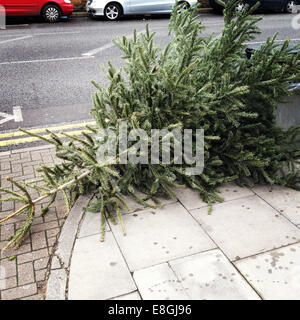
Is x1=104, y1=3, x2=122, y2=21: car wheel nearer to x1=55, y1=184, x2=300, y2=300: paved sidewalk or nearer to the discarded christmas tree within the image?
the discarded christmas tree

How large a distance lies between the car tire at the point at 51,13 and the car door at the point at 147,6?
3.01 metres

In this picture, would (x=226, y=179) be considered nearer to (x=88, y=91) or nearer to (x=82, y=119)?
(x=82, y=119)

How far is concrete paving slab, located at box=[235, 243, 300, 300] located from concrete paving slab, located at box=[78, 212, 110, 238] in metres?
1.42

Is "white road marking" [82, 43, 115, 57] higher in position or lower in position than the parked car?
lower

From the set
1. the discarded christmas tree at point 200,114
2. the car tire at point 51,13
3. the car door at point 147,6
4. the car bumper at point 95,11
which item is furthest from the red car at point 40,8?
the discarded christmas tree at point 200,114

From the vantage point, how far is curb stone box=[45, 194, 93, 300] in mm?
2967

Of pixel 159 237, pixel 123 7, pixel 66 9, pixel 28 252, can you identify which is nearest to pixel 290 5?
pixel 123 7

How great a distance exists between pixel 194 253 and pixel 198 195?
98 centimetres

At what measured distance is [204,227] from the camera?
365cm

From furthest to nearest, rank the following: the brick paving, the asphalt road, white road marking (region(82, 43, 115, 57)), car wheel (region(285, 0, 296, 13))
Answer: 1. car wheel (region(285, 0, 296, 13))
2. white road marking (region(82, 43, 115, 57))
3. the asphalt road
4. the brick paving

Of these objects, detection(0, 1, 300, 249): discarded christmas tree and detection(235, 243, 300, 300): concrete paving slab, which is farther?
detection(0, 1, 300, 249): discarded christmas tree

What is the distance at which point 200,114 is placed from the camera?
12.8 ft

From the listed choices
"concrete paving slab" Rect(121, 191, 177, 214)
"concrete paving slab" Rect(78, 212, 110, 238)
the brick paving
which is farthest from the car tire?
"concrete paving slab" Rect(78, 212, 110, 238)

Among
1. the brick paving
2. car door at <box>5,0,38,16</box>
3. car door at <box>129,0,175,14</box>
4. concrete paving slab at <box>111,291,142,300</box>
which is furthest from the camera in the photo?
car door at <box>129,0,175,14</box>
